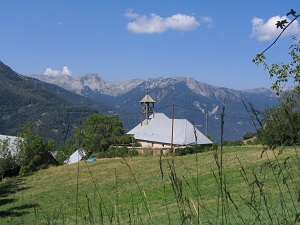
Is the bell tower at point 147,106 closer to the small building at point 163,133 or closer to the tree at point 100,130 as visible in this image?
the small building at point 163,133

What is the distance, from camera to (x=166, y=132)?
170ft

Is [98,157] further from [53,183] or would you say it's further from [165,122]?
[165,122]

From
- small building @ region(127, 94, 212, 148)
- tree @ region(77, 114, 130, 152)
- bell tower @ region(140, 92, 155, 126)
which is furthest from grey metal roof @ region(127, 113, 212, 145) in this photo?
tree @ region(77, 114, 130, 152)

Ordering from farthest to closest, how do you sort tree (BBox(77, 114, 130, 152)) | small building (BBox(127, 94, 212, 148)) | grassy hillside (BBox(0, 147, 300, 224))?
tree (BBox(77, 114, 130, 152)) → small building (BBox(127, 94, 212, 148)) → grassy hillside (BBox(0, 147, 300, 224))

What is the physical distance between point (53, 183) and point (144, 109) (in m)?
36.6

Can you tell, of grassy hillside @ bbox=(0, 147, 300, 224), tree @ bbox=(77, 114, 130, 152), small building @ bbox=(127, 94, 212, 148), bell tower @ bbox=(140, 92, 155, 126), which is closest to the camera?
grassy hillside @ bbox=(0, 147, 300, 224)

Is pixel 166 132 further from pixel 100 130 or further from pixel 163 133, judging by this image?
pixel 100 130

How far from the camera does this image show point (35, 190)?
75.2 ft

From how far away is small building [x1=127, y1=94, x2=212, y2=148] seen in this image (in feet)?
155

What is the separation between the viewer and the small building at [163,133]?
47.3 m

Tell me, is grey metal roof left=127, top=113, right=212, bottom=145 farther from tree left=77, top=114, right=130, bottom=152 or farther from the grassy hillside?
the grassy hillside

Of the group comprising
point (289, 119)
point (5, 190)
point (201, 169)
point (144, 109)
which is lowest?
point (5, 190)

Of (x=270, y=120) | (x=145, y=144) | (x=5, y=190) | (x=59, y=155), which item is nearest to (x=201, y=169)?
(x=5, y=190)

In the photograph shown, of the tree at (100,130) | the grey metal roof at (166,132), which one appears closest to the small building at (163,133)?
the grey metal roof at (166,132)
